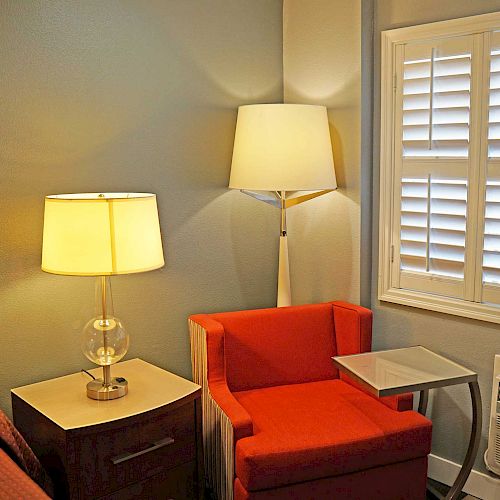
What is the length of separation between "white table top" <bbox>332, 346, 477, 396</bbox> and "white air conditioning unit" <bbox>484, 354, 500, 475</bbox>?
23 centimetres

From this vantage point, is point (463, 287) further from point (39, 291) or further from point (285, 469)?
point (39, 291)

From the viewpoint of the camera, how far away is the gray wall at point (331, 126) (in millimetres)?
3176

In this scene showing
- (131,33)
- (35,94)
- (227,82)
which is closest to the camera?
(35,94)

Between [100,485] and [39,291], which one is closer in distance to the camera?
[100,485]

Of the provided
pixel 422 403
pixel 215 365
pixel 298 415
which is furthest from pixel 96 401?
pixel 422 403

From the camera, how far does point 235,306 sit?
3.40m

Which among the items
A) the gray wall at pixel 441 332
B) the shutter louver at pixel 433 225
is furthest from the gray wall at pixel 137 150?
the shutter louver at pixel 433 225

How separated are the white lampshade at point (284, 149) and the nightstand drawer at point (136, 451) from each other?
1007 millimetres

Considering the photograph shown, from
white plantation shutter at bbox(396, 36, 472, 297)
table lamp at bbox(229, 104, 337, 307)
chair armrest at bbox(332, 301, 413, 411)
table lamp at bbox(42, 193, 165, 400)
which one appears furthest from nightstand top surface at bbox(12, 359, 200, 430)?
white plantation shutter at bbox(396, 36, 472, 297)

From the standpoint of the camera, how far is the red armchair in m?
2.48

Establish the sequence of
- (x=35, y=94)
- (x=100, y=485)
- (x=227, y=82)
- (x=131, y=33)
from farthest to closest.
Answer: (x=227, y=82) < (x=131, y=33) < (x=35, y=94) < (x=100, y=485)

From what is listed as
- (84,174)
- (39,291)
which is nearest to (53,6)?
(84,174)

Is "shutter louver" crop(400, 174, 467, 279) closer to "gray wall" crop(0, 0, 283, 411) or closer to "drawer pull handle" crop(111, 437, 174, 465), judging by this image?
"gray wall" crop(0, 0, 283, 411)

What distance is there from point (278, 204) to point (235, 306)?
0.53 m
